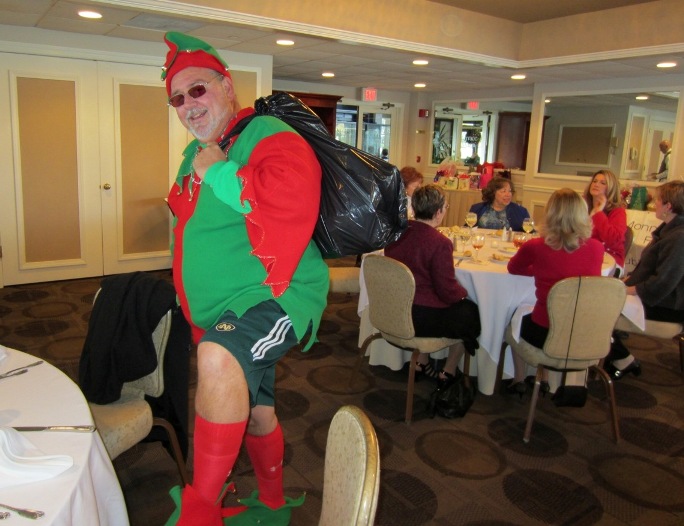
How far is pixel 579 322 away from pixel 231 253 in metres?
1.79

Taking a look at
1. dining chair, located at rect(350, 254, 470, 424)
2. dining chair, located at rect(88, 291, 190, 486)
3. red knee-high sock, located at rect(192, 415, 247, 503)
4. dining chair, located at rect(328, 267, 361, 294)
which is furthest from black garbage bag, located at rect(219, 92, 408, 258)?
dining chair, located at rect(328, 267, 361, 294)

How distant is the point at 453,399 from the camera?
9.73ft

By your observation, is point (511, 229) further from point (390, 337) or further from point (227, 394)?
point (227, 394)

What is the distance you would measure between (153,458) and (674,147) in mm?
6584

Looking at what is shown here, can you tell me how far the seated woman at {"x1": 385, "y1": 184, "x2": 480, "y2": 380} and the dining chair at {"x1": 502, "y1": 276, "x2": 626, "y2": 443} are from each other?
0.43 meters

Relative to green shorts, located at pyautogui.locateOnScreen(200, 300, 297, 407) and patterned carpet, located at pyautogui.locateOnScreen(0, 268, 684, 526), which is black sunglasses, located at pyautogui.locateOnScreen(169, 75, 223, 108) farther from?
patterned carpet, located at pyautogui.locateOnScreen(0, 268, 684, 526)

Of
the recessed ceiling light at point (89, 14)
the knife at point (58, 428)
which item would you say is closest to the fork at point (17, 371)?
the knife at point (58, 428)

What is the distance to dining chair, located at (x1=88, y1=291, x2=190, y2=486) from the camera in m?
1.78

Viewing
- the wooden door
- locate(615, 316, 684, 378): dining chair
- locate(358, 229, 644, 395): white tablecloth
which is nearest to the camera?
locate(358, 229, 644, 395): white tablecloth

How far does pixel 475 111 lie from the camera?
419 inches

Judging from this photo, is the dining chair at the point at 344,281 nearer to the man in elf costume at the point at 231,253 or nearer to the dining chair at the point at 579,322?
the dining chair at the point at 579,322

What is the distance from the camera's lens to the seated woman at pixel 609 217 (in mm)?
4066

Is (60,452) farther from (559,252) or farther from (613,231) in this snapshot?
(613,231)

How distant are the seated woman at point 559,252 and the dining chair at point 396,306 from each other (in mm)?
444
